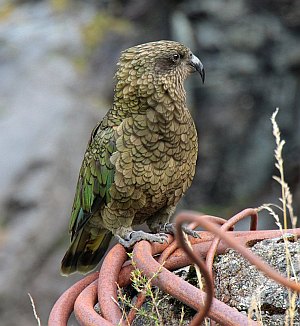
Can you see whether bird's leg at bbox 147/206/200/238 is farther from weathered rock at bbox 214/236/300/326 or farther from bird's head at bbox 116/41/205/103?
weathered rock at bbox 214/236/300/326

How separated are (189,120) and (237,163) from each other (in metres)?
7.06

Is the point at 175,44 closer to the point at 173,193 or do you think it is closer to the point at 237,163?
the point at 173,193

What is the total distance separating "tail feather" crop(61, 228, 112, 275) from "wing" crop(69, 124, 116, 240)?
0.32ft

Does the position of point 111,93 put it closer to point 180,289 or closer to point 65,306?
point 65,306

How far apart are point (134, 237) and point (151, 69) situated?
92 cm

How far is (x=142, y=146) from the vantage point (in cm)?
355

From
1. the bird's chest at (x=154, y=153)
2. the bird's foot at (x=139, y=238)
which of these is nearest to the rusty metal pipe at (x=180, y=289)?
the bird's foot at (x=139, y=238)

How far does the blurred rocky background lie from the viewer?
773cm

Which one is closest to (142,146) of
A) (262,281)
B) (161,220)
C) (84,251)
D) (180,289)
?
(161,220)

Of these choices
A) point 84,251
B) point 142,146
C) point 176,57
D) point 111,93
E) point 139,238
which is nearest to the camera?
point 139,238

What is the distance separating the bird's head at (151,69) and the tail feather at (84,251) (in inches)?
32.9

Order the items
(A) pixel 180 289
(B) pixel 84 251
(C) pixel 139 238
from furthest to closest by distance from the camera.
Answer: (B) pixel 84 251, (C) pixel 139 238, (A) pixel 180 289

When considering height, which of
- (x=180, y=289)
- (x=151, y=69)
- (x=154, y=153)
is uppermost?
(x=151, y=69)

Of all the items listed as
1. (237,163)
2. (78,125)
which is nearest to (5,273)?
(78,125)
